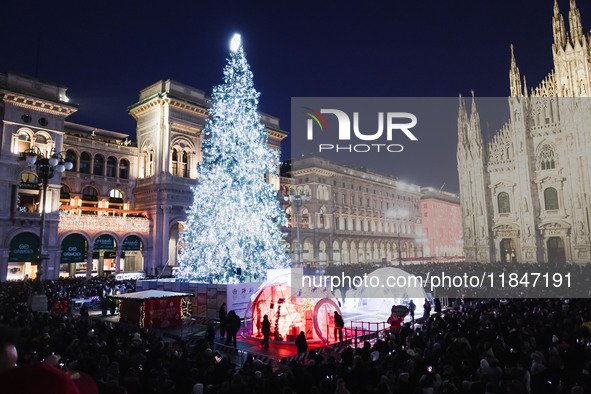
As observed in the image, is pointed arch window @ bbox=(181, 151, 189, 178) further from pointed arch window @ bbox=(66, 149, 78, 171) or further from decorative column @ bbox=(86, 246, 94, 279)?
decorative column @ bbox=(86, 246, 94, 279)

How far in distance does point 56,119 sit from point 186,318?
80.7 feet

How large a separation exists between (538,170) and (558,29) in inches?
606

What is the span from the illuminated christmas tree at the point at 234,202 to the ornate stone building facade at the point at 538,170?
32177mm

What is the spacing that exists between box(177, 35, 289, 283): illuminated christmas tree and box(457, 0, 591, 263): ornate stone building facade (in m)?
32.2

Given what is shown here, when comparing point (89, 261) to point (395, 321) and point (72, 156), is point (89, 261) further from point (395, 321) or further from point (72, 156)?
point (395, 321)

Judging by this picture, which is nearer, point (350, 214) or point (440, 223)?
point (350, 214)

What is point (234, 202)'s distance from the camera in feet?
66.7

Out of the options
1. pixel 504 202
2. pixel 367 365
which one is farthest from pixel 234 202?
pixel 504 202

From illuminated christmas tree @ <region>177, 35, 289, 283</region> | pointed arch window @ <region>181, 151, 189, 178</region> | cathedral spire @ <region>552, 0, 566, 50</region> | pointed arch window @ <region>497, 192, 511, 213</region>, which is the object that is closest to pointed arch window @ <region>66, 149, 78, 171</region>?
pointed arch window @ <region>181, 151, 189, 178</region>

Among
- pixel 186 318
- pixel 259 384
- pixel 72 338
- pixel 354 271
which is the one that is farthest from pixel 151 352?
pixel 354 271

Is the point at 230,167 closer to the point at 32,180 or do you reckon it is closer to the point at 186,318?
the point at 186,318

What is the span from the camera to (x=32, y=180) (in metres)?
34.1

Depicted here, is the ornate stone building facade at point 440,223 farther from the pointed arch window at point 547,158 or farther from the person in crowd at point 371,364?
the person in crowd at point 371,364

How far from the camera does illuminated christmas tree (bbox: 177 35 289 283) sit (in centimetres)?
2019
